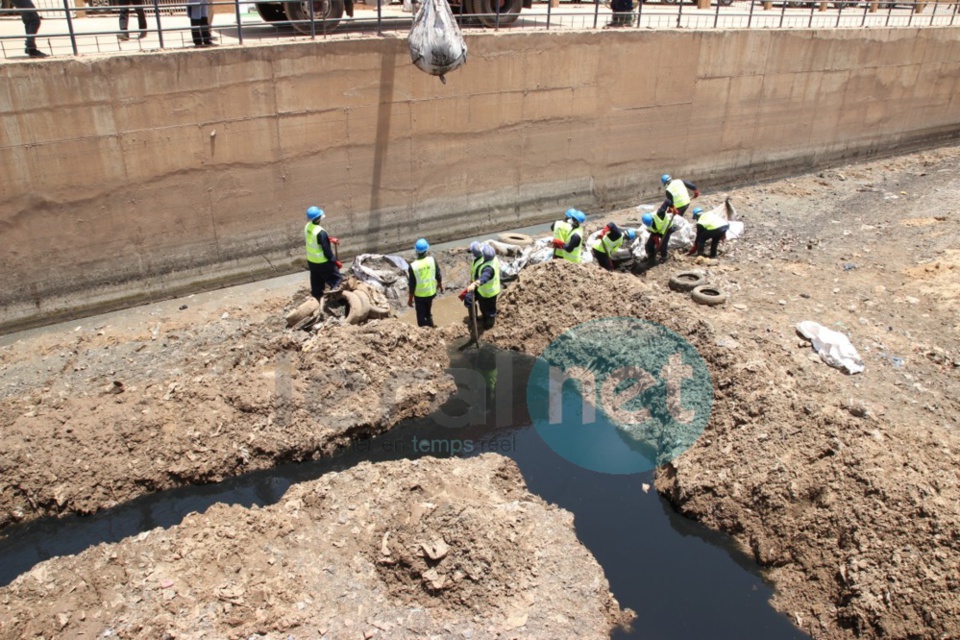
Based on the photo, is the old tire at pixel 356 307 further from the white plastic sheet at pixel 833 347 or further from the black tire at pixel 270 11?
the black tire at pixel 270 11

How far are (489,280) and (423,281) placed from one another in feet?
3.03

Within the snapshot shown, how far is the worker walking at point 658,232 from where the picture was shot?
11523mm

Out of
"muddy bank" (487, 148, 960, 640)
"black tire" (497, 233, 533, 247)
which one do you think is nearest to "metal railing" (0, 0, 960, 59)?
"black tire" (497, 233, 533, 247)

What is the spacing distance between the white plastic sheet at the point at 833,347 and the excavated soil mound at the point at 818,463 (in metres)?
0.14

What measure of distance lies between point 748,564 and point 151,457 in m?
6.06

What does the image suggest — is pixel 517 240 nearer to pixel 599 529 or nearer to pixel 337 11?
pixel 337 11

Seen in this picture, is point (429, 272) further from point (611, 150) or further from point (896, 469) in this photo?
point (611, 150)

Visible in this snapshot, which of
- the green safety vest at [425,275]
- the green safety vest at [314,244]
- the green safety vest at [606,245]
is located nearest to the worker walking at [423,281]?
the green safety vest at [425,275]

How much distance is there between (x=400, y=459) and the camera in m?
7.96

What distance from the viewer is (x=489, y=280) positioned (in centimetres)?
989

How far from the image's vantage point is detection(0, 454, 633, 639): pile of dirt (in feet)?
18.9

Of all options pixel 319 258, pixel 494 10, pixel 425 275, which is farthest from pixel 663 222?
pixel 494 10

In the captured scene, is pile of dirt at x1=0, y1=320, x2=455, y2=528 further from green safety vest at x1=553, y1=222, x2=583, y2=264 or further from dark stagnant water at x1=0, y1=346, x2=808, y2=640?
green safety vest at x1=553, y1=222, x2=583, y2=264

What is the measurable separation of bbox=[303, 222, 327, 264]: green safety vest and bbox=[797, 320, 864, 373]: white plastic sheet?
6.47 m
